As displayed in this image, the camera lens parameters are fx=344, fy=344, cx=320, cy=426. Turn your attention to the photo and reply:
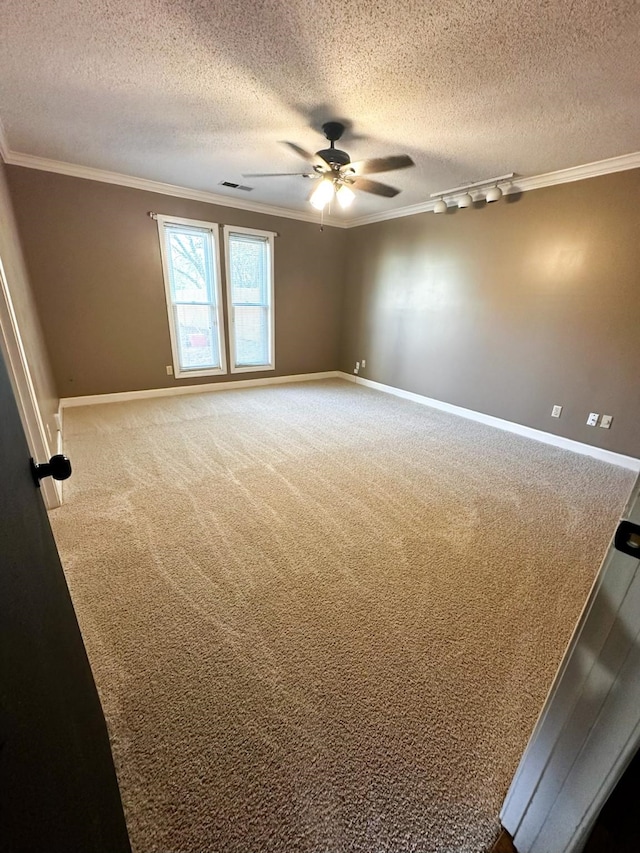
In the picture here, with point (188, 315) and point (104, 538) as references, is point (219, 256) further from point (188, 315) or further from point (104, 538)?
point (104, 538)

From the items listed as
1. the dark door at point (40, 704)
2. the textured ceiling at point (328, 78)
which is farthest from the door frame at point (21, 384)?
the dark door at point (40, 704)

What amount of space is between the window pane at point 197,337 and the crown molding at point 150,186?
4.15ft

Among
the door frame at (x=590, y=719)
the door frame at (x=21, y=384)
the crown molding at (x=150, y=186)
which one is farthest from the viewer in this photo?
the crown molding at (x=150, y=186)

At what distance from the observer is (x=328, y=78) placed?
6.26ft

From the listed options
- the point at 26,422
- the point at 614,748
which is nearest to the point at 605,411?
the point at 614,748

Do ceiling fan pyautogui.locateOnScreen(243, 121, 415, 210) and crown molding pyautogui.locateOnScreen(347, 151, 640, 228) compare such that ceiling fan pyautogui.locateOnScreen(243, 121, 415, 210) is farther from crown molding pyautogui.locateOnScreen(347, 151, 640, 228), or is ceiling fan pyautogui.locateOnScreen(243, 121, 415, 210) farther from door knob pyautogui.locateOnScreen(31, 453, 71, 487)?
door knob pyautogui.locateOnScreen(31, 453, 71, 487)

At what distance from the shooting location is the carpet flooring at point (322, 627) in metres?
0.95

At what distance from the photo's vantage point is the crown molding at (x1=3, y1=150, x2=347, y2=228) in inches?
128

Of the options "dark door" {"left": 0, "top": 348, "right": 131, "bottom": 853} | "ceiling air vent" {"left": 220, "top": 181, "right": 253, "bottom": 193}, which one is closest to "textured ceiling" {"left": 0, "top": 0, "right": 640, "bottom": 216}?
"ceiling air vent" {"left": 220, "top": 181, "right": 253, "bottom": 193}

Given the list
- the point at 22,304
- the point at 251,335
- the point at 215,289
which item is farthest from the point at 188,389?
the point at 22,304

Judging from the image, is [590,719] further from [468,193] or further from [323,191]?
[468,193]

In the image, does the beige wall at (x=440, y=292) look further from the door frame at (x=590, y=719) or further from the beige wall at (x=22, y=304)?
the door frame at (x=590, y=719)

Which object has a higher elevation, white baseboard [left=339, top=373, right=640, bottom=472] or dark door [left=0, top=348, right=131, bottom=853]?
dark door [left=0, top=348, right=131, bottom=853]

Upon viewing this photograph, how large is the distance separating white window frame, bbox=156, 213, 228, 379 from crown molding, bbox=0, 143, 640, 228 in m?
0.27
